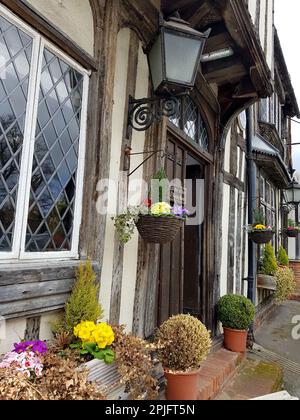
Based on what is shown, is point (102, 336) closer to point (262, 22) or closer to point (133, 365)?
point (133, 365)

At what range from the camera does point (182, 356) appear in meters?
2.56

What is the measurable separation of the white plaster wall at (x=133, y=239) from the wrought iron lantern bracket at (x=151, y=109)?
0.19 metres

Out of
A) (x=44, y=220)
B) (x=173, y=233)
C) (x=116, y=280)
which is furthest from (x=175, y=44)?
(x=116, y=280)

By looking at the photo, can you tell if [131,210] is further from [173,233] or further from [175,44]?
[175,44]

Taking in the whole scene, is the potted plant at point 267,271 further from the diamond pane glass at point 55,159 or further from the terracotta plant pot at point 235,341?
the diamond pane glass at point 55,159

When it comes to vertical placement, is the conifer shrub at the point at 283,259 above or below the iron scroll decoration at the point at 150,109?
below

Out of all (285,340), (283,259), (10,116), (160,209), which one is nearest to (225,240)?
(285,340)

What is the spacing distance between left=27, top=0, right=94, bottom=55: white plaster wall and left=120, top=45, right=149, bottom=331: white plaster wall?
28.0 inches

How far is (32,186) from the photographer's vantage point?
2.00 m

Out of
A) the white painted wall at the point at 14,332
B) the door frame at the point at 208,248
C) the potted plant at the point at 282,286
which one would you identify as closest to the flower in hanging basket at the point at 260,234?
the door frame at the point at 208,248

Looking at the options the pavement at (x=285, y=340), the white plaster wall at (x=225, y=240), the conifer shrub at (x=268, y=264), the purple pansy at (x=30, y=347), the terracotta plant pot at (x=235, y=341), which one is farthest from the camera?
the conifer shrub at (x=268, y=264)

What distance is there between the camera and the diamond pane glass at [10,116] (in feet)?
5.98

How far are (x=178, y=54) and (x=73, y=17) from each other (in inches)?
33.7

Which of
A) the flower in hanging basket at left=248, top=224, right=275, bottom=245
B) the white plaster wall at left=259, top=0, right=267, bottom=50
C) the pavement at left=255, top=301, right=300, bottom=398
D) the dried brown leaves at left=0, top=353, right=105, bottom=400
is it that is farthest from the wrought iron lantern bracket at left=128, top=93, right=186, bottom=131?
the white plaster wall at left=259, top=0, right=267, bottom=50
